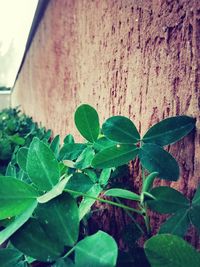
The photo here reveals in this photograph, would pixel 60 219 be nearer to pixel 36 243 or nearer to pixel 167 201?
pixel 36 243

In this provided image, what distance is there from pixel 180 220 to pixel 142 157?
135 millimetres

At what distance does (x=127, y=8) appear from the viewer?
758 millimetres

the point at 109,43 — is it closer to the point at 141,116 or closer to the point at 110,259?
the point at 141,116

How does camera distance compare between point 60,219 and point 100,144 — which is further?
point 100,144

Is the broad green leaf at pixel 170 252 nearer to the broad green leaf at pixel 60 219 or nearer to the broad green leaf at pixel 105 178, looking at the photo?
the broad green leaf at pixel 60 219

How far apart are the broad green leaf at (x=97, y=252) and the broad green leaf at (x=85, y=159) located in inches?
8.9

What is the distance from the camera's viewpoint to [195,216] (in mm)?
413

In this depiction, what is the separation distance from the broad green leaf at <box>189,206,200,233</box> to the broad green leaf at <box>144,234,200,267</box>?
0.06 m

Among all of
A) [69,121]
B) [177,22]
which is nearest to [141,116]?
[177,22]

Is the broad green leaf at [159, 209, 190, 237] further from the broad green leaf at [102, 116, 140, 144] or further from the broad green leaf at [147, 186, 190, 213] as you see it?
the broad green leaf at [102, 116, 140, 144]

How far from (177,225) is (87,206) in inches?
7.0

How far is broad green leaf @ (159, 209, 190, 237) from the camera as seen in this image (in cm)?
42

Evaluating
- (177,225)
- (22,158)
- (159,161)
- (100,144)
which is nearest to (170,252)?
(177,225)

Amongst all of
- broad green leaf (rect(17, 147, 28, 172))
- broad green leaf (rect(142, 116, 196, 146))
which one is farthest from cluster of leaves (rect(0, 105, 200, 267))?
broad green leaf (rect(17, 147, 28, 172))
